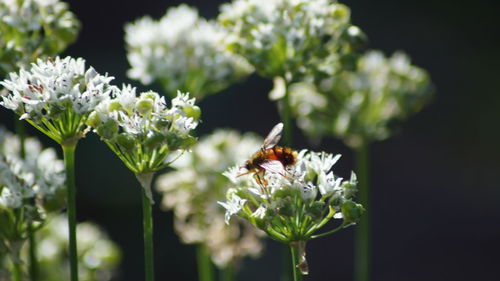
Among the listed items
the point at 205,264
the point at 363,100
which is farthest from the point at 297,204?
the point at 363,100

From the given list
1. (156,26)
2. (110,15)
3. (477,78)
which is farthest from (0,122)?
(477,78)

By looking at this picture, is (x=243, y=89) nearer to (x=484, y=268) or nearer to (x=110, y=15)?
(x=110, y=15)

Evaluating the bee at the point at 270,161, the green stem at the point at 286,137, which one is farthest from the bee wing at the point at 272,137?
the green stem at the point at 286,137

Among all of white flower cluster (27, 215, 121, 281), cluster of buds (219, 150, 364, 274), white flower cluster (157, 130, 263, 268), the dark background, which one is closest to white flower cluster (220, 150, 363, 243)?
cluster of buds (219, 150, 364, 274)

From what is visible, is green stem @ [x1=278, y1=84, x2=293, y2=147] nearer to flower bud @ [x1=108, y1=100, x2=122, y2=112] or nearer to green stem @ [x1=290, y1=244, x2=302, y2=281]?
green stem @ [x1=290, y1=244, x2=302, y2=281]

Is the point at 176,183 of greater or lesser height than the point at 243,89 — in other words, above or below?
below

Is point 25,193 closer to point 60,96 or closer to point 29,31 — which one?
point 60,96

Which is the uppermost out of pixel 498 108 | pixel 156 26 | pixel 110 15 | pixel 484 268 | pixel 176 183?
pixel 110 15

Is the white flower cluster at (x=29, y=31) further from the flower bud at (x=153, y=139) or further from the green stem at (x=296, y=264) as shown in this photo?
the green stem at (x=296, y=264)
